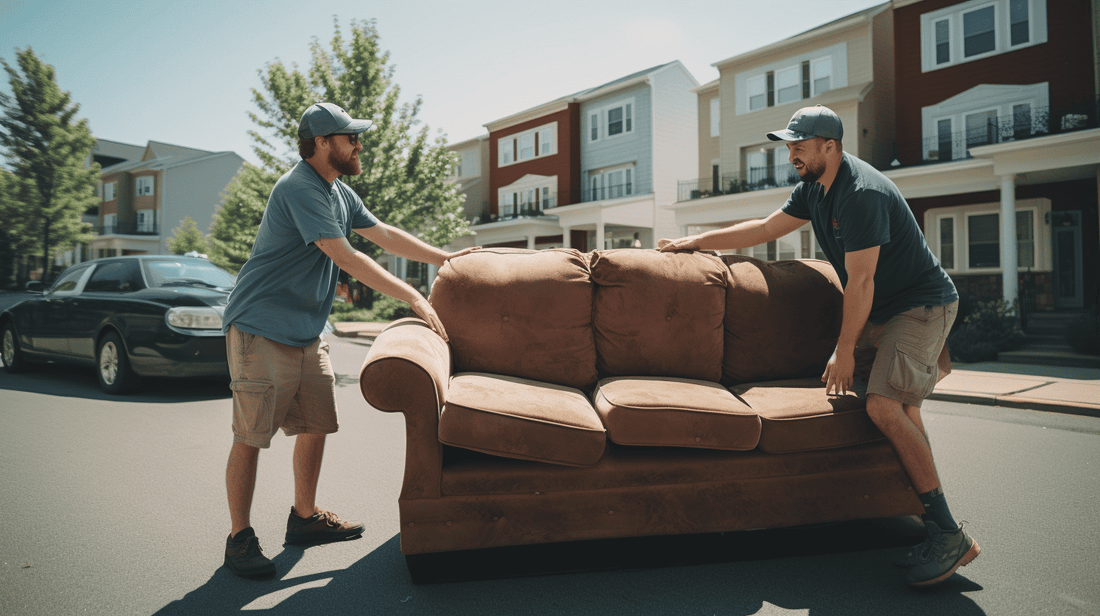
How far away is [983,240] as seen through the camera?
57.5 ft

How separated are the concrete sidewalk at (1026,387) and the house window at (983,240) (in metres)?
8.93

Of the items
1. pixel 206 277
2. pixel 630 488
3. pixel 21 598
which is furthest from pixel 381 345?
pixel 206 277

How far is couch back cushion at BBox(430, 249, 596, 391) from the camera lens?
11.8ft

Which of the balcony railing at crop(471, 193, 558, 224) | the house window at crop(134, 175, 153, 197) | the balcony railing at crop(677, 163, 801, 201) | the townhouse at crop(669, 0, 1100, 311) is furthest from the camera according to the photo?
the house window at crop(134, 175, 153, 197)

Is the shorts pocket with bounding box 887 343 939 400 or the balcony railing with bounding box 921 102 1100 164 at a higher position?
the balcony railing with bounding box 921 102 1100 164

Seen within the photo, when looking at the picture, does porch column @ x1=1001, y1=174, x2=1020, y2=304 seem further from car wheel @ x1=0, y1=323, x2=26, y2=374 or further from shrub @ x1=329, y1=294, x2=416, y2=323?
car wheel @ x1=0, y1=323, x2=26, y2=374

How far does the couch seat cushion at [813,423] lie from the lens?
2.91 meters

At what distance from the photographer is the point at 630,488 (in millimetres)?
2770

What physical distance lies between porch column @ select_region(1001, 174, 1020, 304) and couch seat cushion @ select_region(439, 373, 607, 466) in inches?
538

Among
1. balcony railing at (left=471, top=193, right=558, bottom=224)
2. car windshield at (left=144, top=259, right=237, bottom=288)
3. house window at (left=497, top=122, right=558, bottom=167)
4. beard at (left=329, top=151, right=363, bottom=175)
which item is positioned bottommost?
car windshield at (left=144, top=259, right=237, bottom=288)

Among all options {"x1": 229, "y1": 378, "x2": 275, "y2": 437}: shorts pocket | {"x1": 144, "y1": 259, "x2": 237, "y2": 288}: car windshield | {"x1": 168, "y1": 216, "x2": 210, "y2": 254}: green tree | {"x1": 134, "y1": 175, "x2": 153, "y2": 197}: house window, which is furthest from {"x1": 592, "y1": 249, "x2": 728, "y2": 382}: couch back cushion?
{"x1": 134, "y1": 175, "x2": 153, "y2": 197}: house window

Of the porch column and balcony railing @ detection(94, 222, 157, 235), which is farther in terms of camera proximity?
balcony railing @ detection(94, 222, 157, 235)

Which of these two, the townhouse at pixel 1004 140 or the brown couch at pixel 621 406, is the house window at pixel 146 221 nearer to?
the townhouse at pixel 1004 140

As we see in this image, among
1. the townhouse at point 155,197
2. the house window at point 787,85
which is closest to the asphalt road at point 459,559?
the house window at point 787,85
